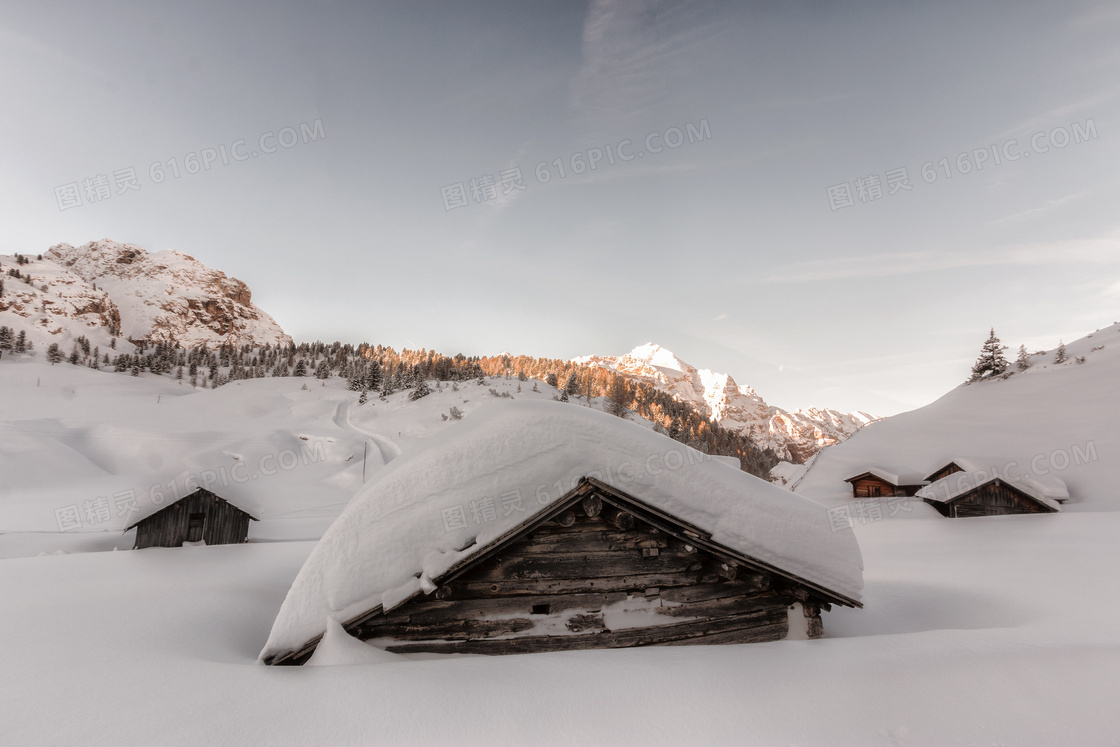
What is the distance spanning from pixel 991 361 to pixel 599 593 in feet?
181

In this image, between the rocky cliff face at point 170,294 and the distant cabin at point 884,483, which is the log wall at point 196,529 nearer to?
the distant cabin at point 884,483

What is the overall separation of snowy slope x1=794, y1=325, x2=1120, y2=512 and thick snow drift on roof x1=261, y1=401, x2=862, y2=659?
3044cm

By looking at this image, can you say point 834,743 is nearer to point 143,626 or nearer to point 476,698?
point 476,698

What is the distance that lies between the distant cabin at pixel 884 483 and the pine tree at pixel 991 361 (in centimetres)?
2267

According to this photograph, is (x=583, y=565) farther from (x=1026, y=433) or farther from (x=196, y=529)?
(x=1026, y=433)

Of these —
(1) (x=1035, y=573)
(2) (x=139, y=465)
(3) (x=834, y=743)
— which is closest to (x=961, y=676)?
(3) (x=834, y=743)

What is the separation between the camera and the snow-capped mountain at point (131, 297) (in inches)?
3743

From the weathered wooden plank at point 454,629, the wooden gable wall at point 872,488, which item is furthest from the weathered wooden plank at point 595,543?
the wooden gable wall at point 872,488

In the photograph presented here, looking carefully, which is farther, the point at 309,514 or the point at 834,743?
the point at 309,514

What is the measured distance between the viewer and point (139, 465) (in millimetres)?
34000

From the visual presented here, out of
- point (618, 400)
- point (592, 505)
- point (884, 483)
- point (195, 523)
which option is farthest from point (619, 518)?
point (618, 400)

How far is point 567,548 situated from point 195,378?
9080 cm

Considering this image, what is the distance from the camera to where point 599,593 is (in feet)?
18.3

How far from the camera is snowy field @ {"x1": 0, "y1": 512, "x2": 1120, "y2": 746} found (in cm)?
378
